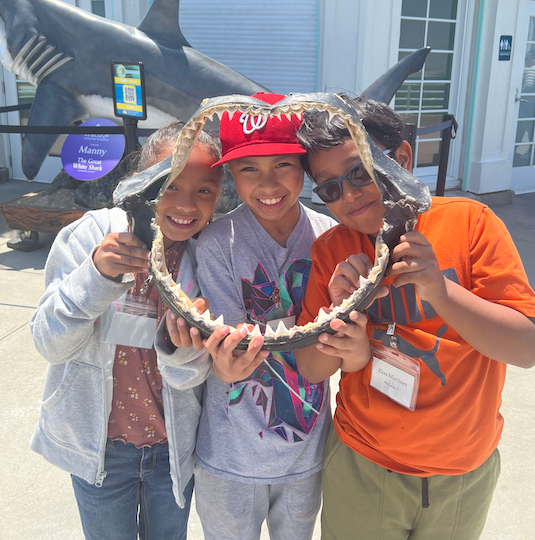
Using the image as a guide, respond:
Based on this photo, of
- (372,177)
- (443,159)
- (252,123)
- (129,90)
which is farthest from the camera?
(443,159)

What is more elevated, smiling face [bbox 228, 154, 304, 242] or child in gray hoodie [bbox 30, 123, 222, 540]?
smiling face [bbox 228, 154, 304, 242]

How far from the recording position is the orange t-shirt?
48.1 inches

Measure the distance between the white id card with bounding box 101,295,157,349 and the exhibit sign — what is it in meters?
2.15

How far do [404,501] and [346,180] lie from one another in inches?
34.2

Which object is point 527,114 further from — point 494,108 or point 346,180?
point 346,180

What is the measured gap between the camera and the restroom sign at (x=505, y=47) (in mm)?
6922

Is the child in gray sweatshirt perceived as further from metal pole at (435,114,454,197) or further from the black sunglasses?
metal pole at (435,114,454,197)

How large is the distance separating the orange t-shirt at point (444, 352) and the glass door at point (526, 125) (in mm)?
7343

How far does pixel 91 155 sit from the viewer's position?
13.9 ft

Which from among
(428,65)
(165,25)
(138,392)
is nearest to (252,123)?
(138,392)

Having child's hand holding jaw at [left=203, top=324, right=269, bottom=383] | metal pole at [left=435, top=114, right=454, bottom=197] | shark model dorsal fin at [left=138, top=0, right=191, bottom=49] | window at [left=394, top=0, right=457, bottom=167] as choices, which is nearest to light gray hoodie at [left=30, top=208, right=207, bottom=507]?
child's hand holding jaw at [left=203, top=324, right=269, bottom=383]

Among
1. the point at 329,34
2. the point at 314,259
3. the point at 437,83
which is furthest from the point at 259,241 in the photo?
the point at 437,83

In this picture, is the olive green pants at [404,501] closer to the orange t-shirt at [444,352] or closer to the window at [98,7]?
the orange t-shirt at [444,352]

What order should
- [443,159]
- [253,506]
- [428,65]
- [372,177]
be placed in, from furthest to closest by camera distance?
[428,65]
[443,159]
[253,506]
[372,177]
